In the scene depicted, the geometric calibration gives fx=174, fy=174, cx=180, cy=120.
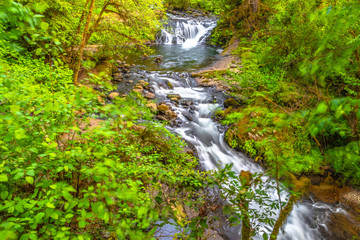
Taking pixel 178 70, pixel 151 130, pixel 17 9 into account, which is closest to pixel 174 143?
pixel 151 130

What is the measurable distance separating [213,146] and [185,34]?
56.3 ft

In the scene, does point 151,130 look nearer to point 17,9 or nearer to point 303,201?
point 17,9

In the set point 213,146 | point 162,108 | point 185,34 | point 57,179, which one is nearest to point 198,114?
point 162,108

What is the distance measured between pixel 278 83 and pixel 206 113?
328 centimetres

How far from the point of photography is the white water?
4.23 m

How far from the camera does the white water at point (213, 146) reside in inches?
167

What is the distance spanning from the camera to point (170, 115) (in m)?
7.31

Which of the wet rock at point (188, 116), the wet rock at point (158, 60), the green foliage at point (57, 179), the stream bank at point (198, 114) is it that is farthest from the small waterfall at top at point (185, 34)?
the green foliage at point (57, 179)

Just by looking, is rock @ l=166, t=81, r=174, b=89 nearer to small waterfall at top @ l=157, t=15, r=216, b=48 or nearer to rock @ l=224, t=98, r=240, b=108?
rock @ l=224, t=98, r=240, b=108

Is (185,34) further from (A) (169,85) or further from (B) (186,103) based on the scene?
(B) (186,103)

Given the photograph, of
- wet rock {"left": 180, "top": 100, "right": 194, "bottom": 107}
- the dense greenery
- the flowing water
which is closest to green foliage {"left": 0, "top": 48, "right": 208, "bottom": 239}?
the flowing water

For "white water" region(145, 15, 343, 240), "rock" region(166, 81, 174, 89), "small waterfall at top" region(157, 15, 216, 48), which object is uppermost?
"small waterfall at top" region(157, 15, 216, 48)

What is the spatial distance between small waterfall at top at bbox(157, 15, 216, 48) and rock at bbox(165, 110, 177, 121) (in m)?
13.7

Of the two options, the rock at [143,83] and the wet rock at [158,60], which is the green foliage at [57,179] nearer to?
the rock at [143,83]
